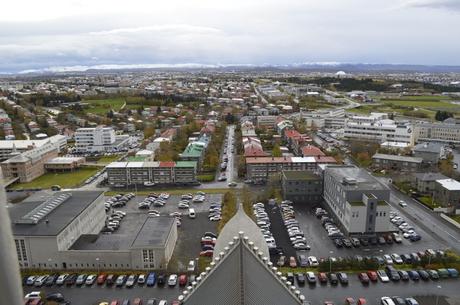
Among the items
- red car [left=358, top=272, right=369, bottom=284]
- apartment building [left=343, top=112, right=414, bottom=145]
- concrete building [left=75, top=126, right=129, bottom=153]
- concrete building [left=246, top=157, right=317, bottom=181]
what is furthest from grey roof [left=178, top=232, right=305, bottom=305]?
apartment building [left=343, top=112, right=414, bottom=145]

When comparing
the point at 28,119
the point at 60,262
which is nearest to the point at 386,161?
the point at 60,262

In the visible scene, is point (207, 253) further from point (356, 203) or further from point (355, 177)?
point (355, 177)

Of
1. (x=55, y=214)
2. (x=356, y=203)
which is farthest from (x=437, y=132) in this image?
(x=55, y=214)

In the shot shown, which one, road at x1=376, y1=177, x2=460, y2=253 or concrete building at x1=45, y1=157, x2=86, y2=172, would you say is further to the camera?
concrete building at x1=45, y1=157, x2=86, y2=172

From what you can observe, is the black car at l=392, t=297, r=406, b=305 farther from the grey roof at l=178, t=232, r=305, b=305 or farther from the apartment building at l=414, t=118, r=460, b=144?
the apartment building at l=414, t=118, r=460, b=144

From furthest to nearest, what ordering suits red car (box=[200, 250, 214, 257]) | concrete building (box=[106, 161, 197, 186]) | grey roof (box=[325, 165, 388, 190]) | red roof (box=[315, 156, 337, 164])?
1. red roof (box=[315, 156, 337, 164])
2. concrete building (box=[106, 161, 197, 186])
3. grey roof (box=[325, 165, 388, 190])
4. red car (box=[200, 250, 214, 257])
